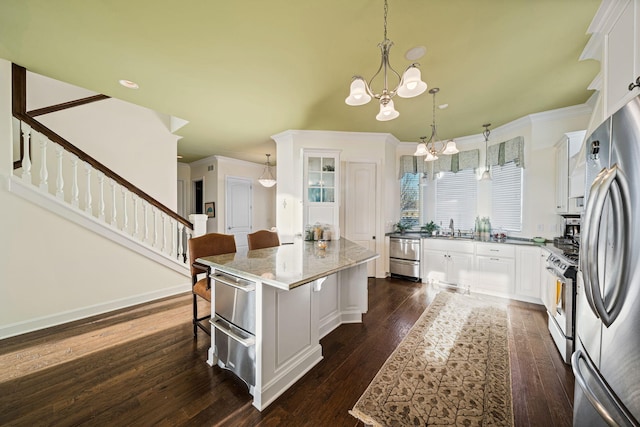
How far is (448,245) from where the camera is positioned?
156 inches

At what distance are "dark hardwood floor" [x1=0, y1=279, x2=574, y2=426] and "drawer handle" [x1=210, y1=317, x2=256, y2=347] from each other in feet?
1.37

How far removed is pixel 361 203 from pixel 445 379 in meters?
3.01

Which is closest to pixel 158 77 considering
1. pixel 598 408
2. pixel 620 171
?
pixel 620 171

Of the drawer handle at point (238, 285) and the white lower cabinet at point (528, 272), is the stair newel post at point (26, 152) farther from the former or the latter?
the white lower cabinet at point (528, 272)

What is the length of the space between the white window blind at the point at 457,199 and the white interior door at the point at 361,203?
1478mm

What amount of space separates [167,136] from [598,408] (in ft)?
18.1

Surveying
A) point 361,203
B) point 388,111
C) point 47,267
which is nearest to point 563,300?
point 388,111

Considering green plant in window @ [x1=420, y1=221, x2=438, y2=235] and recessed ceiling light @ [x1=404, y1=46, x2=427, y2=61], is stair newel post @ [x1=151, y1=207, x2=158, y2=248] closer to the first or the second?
recessed ceiling light @ [x1=404, y1=46, x2=427, y2=61]

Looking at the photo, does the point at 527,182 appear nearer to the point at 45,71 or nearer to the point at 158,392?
the point at 158,392

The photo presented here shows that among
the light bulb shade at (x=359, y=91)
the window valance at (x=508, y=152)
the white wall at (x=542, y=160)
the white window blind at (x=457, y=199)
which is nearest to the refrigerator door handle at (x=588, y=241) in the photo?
the light bulb shade at (x=359, y=91)

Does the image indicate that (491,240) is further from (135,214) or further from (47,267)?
(47,267)

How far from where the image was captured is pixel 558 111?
328 cm

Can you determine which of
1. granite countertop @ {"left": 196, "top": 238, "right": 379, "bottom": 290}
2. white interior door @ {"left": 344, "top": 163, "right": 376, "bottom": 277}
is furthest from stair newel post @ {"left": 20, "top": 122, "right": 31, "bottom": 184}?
white interior door @ {"left": 344, "top": 163, "right": 376, "bottom": 277}

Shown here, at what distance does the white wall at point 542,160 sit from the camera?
3.27m
